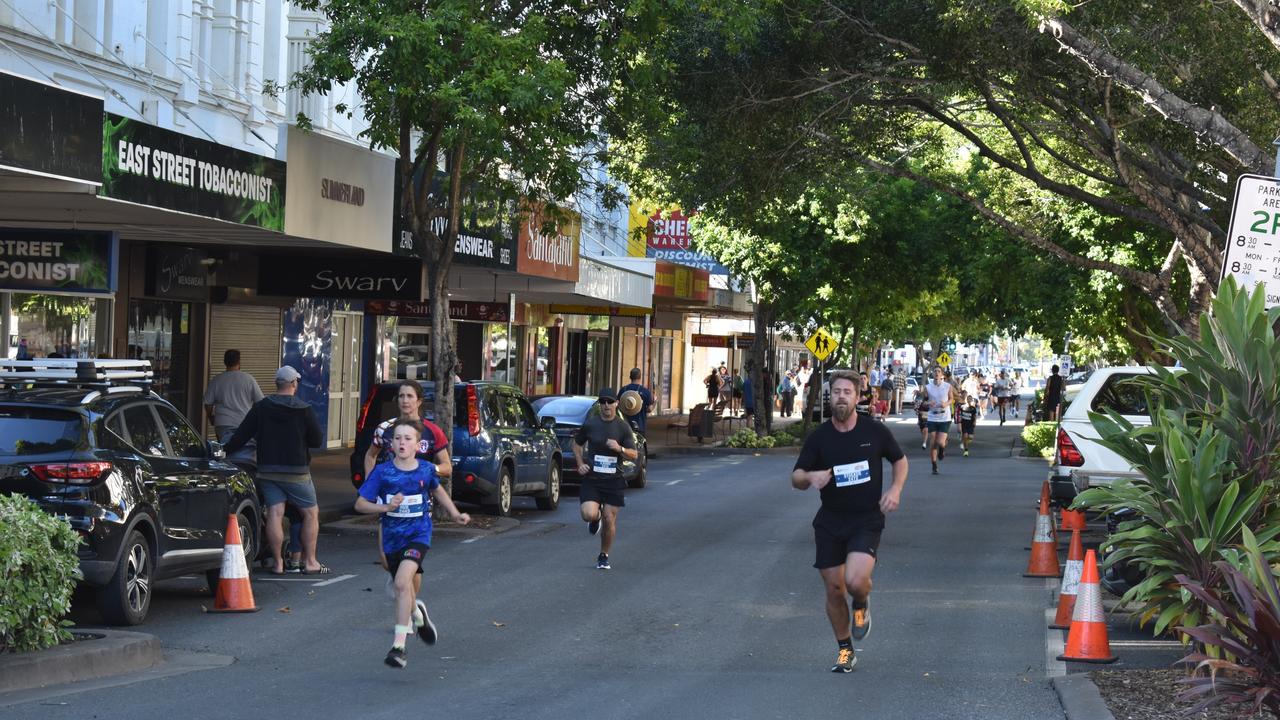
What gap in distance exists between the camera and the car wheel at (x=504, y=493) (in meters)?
18.7

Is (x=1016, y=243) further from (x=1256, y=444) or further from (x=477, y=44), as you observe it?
(x=1256, y=444)

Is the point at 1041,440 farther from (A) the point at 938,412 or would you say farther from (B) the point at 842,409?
(B) the point at 842,409

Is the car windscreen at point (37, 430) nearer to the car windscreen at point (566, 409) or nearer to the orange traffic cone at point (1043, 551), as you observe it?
the orange traffic cone at point (1043, 551)

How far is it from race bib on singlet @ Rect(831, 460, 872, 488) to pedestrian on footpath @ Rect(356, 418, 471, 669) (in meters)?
2.35

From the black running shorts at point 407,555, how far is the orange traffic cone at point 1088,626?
400 cm

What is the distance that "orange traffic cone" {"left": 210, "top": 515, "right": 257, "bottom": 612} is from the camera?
11399mm

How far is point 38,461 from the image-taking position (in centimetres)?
1017

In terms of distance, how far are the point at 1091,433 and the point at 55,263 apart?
10.3m

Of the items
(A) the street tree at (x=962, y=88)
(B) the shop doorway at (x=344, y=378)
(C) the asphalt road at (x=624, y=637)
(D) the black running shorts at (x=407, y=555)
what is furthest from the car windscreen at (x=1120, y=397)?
(B) the shop doorway at (x=344, y=378)

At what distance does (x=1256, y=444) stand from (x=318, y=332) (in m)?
20.6

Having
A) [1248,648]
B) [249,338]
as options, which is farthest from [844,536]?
[249,338]

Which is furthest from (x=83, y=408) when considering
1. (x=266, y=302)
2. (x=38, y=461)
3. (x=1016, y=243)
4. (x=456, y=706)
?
(x=1016, y=243)

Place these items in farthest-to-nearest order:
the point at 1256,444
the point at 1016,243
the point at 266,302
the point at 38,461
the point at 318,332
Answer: the point at 1016,243, the point at 318,332, the point at 266,302, the point at 38,461, the point at 1256,444

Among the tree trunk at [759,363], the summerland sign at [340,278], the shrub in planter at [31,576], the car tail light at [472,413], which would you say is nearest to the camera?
the shrub in planter at [31,576]
